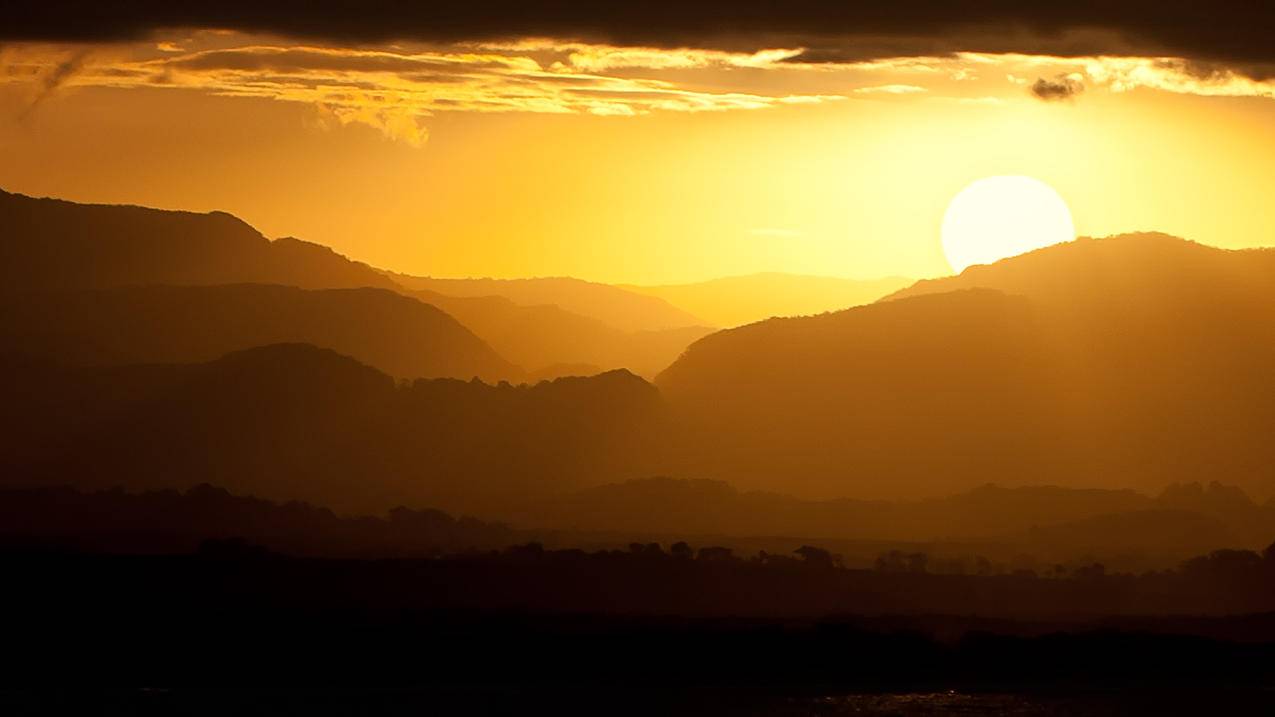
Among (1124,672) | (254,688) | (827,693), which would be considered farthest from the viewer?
(1124,672)

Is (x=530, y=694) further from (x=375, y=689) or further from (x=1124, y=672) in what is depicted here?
(x=1124, y=672)

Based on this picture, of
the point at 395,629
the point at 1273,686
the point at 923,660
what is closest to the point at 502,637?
the point at 395,629

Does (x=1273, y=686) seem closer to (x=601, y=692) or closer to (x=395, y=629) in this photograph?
(x=601, y=692)

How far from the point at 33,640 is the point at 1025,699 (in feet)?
287

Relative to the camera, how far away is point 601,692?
173 meters

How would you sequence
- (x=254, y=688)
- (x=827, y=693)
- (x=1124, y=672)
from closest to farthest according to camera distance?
(x=254, y=688)
(x=827, y=693)
(x=1124, y=672)

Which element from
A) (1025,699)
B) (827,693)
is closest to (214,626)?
(827,693)

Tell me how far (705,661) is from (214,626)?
46.2 m

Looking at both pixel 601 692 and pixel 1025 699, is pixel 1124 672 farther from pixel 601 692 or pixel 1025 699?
pixel 601 692

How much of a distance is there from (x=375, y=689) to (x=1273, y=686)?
81.8 m

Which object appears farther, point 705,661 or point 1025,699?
point 705,661

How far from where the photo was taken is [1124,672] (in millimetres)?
188000

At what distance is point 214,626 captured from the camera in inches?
7338

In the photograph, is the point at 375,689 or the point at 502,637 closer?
the point at 375,689
